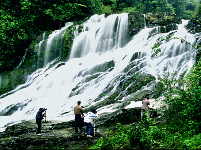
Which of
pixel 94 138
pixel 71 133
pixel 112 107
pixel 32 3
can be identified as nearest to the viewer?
pixel 94 138

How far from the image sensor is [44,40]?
2572 centimetres

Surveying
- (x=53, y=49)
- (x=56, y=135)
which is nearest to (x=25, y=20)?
(x=53, y=49)

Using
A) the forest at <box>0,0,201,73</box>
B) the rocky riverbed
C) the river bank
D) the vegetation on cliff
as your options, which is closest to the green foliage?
the forest at <box>0,0,201,73</box>

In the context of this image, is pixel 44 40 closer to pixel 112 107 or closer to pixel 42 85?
pixel 42 85

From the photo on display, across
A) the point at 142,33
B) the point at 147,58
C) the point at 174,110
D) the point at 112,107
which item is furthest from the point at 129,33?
the point at 174,110

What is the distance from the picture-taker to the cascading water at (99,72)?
50.4 ft

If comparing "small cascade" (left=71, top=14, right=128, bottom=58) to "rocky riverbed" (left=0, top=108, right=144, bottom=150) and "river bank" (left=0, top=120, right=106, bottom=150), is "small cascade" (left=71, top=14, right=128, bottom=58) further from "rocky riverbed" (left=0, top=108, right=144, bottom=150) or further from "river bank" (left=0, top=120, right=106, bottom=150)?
"river bank" (left=0, top=120, right=106, bottom=150)

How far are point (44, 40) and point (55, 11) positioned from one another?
486cm

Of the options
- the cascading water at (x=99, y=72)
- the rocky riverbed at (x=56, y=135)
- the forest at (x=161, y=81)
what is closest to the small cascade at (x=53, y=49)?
the cascading water at (x=99, y=72)

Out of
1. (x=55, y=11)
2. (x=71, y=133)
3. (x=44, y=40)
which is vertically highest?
(x=55, y=11)

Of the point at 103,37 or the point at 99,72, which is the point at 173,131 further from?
the point at 103,37

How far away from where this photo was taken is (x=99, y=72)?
18.4 metres

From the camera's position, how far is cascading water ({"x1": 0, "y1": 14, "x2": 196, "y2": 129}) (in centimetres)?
1536

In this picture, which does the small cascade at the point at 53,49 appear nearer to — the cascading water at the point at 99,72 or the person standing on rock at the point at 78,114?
the cascading water at the point at 99,72
